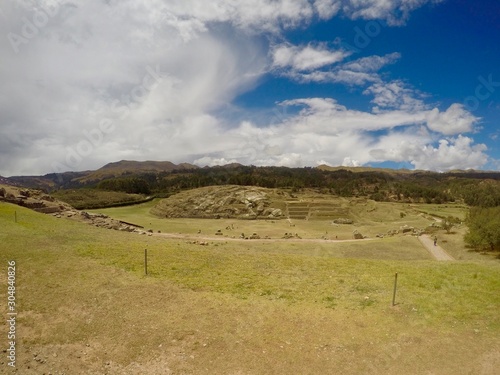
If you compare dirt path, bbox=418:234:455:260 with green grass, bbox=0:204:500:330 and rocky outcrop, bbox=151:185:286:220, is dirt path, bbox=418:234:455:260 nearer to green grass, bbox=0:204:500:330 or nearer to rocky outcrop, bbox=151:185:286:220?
green grass, bbox=0:204:500:330

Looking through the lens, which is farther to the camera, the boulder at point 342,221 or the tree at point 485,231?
the boulder at point 342,221

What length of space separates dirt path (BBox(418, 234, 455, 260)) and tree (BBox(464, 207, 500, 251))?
339 centimetres

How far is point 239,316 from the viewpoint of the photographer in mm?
14086

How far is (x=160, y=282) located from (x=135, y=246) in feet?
29.1

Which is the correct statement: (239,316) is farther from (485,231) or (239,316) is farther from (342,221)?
(342,221)

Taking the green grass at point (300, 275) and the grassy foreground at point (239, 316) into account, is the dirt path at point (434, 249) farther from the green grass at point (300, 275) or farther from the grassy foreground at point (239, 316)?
the grassy foreground at point (239, 316)

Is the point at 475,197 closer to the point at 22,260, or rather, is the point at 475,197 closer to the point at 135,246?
the point at 135,246

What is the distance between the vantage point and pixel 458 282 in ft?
61.5

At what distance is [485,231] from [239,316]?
1461 inches

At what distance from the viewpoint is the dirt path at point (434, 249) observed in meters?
38.6

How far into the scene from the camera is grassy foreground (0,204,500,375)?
1110cm

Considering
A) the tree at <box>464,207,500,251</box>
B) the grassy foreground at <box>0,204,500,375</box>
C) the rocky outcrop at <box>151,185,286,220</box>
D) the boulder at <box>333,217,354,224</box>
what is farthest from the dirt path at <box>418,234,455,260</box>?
the rocky outcrop at <box>151,185,286,220</box>

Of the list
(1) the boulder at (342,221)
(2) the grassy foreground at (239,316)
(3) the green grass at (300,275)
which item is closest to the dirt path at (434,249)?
(3) the green grass at (300,275)

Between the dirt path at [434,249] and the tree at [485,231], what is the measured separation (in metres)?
3.39
